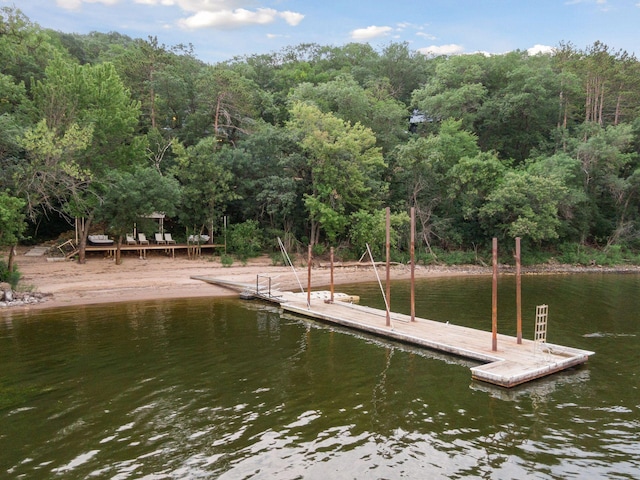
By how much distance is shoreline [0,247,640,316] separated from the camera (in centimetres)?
2148

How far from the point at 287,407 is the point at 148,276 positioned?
674 inches

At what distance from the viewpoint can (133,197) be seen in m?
24.3

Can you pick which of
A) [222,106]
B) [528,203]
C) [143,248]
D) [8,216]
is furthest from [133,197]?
[528,203]

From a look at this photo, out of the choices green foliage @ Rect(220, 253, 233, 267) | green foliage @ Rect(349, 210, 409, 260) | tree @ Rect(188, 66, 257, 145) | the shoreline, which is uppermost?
tree @ Rect(188, 66, 257, 145)

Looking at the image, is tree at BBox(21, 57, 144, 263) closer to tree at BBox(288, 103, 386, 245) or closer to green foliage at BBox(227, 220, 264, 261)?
green foliage at BBox(227, 220, 264, 261)

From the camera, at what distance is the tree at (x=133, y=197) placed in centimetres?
2447

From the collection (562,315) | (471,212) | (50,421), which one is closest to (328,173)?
(471,212)

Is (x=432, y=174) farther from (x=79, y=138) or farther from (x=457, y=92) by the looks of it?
(x=79, y=138)

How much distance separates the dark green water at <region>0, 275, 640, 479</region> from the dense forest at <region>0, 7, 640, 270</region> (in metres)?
10.4

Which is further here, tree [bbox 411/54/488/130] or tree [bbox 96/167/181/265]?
tree [bbox 411/54/488/130]

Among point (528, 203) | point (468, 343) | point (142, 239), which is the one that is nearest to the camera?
point (468, 343)

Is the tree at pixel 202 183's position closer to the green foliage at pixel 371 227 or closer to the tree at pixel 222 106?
the tree at pixel 222 106

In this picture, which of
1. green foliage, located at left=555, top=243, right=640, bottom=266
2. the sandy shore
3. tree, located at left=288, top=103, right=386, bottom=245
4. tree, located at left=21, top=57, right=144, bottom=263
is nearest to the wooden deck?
the sandy shore

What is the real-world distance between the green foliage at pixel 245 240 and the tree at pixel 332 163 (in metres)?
3.78
